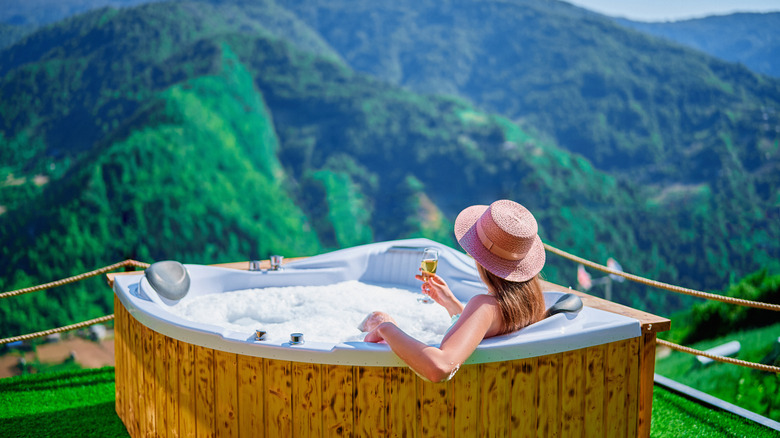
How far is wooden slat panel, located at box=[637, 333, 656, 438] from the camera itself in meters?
1.82

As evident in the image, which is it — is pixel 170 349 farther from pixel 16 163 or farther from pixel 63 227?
pixel 16 163

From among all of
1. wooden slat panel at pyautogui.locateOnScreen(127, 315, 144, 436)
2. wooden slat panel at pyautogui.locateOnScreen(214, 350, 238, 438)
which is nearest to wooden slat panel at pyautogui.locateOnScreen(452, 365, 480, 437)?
wooden slat panel at pyautogui.locateOnScreen(214, 350, 238, 438)

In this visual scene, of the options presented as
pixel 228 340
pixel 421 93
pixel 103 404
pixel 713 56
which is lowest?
pixel 103 404

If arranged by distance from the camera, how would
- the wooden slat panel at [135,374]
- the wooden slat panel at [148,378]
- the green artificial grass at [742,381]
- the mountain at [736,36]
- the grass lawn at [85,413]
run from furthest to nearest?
the mountain at [736,36]
the green artificial grass at [742,381]
the grass lawn at [85,413]
the wooden slat panel at [135,374]
the wooden slat panel at [148,378]

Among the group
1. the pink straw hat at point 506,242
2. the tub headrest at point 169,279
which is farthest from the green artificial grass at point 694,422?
the tub headrest at point 169,279

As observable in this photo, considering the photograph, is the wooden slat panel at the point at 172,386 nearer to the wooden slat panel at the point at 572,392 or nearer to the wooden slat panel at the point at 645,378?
the wooden slat panel at the point at 572,392

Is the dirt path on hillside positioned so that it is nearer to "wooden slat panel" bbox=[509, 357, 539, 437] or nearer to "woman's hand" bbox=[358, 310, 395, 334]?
"woman's hand" bbox=[358, 310, 395, 334]

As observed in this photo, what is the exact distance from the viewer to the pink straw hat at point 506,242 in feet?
4.86

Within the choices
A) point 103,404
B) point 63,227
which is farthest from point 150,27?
point 103,404

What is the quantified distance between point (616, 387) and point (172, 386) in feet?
4.58

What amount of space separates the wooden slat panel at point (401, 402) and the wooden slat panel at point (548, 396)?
1.23 ft

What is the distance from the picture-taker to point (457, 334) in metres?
1.41

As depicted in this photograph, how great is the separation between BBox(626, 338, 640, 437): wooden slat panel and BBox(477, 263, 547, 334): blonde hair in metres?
0.35

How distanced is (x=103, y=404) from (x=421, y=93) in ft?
51.1
